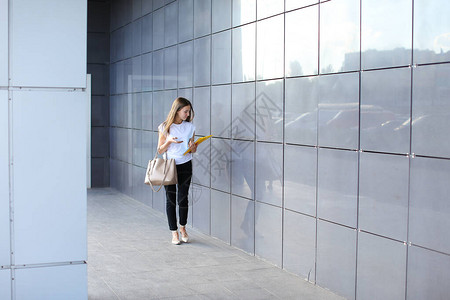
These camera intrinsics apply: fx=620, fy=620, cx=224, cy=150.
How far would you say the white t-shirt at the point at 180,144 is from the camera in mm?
7254

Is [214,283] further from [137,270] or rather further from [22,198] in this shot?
[22,198]

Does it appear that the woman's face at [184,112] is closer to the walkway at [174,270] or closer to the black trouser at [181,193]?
the black trouser at [181,193]

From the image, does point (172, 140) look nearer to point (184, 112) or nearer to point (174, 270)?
point (184, 112)

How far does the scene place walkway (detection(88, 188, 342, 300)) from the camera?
544 cm

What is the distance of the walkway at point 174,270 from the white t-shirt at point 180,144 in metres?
1.05

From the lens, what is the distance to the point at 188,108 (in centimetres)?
727

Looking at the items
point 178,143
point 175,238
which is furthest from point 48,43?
point 175,238

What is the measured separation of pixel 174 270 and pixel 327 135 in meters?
2.10

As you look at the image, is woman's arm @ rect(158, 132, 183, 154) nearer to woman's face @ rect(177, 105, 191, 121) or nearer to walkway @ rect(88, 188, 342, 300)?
woman's face @ rect(177, 105, 191, 121)

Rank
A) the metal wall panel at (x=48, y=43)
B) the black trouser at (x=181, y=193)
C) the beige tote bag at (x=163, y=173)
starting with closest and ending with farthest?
the metal wall panel at (x=48, y=43)
the beige tote bag at (x=163, y=173)
the black trouser at (x=181, y=193)

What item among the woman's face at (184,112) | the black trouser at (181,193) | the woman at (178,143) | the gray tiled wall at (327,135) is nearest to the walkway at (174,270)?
the gray tiled wall at (327,135)

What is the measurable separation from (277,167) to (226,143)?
1309 millimetres

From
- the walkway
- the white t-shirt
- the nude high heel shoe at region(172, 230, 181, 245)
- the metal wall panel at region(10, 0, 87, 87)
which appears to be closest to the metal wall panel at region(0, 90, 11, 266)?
the metal wall panel at region(10, 0, 87, 87)

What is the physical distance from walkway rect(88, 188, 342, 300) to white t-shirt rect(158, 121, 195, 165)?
1.05 m
